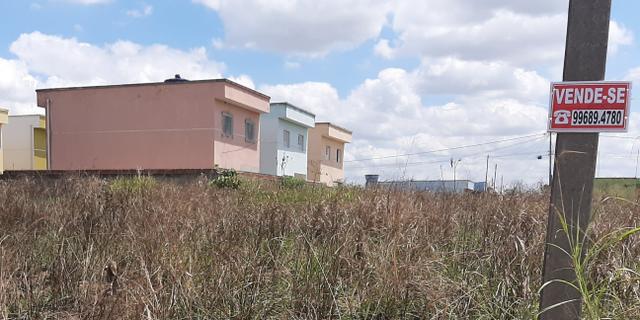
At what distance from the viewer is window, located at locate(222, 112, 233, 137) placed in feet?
73.3

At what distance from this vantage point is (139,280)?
10.7 ft

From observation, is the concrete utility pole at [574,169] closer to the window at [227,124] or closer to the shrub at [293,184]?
the shrub at [293,184]

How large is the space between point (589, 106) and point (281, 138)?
90.5ft

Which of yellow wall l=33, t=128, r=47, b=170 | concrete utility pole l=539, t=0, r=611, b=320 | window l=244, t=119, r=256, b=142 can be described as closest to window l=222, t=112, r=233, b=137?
window l=244, t=119, r=256, b=142

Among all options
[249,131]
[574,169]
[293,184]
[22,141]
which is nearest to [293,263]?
[574,169]

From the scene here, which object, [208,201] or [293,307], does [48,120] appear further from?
[293,307]

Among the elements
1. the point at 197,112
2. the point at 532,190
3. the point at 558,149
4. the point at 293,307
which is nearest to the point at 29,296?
the point at 293,307

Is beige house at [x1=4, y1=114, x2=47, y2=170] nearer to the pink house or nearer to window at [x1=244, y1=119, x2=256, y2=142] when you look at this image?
the pink house

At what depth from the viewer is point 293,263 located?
3.80m

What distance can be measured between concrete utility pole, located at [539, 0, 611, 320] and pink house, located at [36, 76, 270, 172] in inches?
770

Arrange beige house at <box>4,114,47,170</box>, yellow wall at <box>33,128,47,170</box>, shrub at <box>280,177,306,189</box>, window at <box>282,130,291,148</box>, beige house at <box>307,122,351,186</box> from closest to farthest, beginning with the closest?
shrub at <box>280,177,306,189</box> → beige house at <box>4,114,47,170</box> → yellow wall at <box>33,128,47,170</box> → window at <box>282,130,291,148</box> → beige house at <box>307,122,351,186</box>

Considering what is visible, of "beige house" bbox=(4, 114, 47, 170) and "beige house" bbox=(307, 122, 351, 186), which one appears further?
"beige house" bbox=(307, 122, 351, 186)

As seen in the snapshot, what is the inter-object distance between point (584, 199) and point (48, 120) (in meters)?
24.4

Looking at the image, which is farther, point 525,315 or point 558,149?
point 525,315
